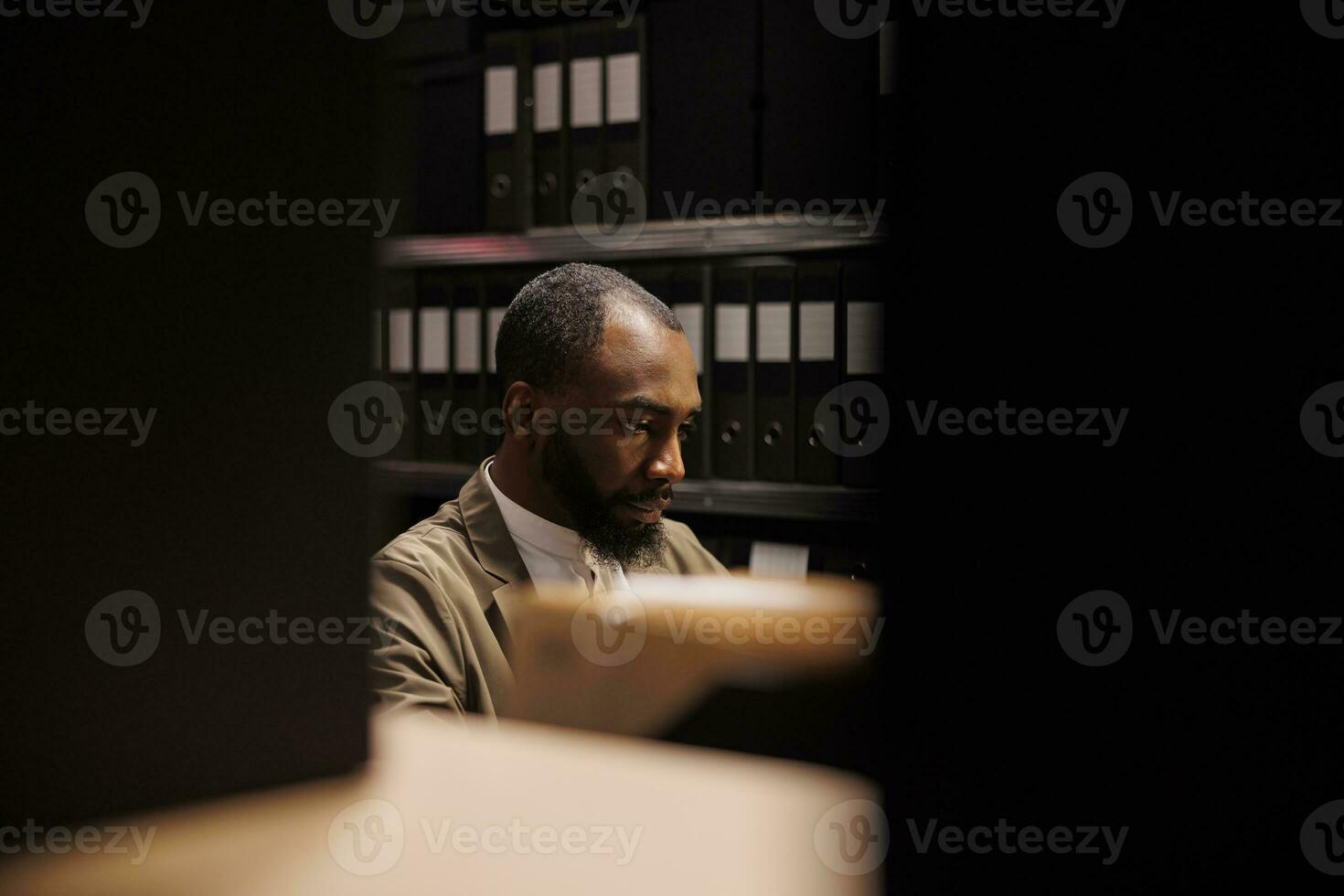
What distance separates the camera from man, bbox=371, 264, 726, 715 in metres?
0.81

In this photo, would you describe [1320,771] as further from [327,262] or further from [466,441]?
[466,441]

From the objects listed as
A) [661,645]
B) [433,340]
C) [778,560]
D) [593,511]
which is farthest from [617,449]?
[433,340]

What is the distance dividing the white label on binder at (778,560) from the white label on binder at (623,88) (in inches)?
23.4

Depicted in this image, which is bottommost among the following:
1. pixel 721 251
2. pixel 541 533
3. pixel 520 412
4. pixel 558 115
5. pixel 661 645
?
pixel 661 645

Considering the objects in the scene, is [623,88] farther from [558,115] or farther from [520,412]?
[520,412]

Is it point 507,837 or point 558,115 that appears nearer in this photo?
point 507,837

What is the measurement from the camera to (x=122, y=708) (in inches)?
13.0

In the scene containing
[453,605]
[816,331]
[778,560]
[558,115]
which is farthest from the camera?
[558,115]

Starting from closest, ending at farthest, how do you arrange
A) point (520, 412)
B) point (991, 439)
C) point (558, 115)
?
point (991, 439) → point (520, 412) → point (558, 115)

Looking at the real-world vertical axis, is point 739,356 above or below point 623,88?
below

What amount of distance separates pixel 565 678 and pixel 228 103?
568 millimetres

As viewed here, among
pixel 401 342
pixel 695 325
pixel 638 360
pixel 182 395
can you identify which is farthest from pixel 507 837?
pixel 401 342

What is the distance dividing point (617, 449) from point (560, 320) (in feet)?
0.44

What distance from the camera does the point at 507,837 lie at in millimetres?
363
